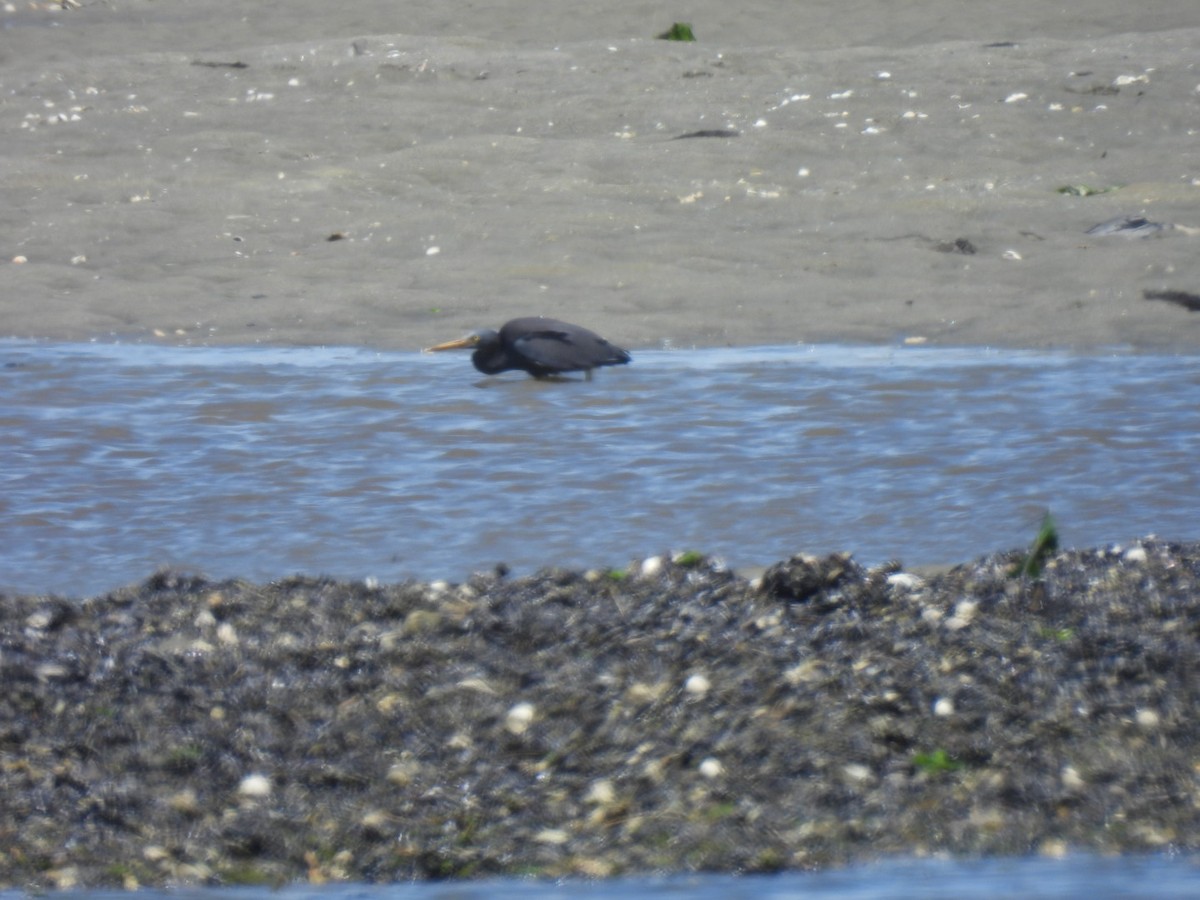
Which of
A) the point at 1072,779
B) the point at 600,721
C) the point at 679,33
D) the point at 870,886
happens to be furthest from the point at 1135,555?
the point at 679,33

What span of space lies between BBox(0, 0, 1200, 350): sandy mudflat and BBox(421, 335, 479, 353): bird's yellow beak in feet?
0.81

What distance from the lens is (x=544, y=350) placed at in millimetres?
6629

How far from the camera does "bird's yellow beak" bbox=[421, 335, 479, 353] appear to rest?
6949 mm

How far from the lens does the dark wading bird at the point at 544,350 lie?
662 cm

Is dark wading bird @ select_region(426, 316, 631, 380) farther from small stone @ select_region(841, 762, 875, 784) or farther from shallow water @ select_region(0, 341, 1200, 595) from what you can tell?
small stone @ select_region(841, 762, 875, 784)

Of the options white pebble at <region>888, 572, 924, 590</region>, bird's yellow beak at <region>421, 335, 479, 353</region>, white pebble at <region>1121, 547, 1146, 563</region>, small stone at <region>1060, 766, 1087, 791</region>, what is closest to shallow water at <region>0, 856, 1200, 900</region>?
small stone at <region>1060, 766, 1087, 791</region>

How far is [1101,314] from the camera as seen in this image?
24.3ft

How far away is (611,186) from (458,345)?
310 centimetres

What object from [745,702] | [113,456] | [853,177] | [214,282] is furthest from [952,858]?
[853,177]

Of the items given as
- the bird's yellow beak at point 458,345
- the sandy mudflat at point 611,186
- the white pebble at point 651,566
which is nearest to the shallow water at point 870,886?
the white pebble at point 651,566

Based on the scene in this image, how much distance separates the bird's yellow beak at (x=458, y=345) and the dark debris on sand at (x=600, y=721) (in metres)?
2.93

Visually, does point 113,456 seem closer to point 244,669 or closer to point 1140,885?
point 244,669

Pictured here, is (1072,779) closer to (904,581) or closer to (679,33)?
(904,581)

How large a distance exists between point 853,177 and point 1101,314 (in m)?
2.93
